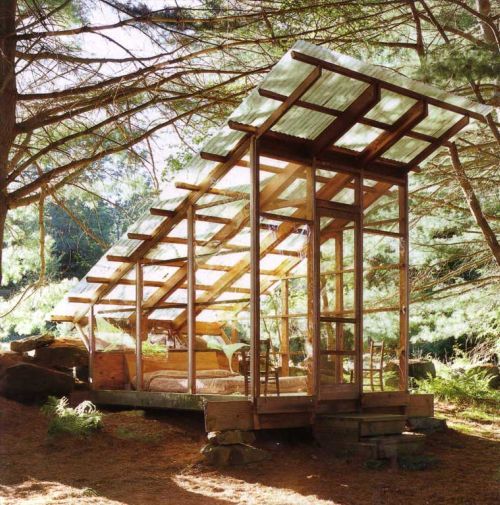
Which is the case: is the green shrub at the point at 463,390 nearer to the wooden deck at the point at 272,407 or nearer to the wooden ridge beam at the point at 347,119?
the wooden deck at the point at 272,407

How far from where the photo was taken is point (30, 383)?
1070 cm

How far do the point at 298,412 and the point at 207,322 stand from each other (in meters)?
4.42

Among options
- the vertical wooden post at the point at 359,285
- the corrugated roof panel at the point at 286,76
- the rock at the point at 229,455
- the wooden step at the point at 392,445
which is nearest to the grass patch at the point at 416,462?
the wooden step at the point at 392,445

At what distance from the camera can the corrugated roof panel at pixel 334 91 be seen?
808 cm

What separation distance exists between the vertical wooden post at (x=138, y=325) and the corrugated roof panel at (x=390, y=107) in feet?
12.7

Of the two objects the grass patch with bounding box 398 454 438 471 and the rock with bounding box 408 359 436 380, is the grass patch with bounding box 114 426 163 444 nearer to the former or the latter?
the grass patch with bounding box 398 454 438 471

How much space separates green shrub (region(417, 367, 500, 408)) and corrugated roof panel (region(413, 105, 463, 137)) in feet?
18.0

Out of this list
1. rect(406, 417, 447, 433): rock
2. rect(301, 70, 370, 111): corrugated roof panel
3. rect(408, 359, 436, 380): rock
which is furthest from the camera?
rect(408, 359, 436, 380): rock

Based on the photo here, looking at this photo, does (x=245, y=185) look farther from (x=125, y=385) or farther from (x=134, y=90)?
(x=125, y=385)

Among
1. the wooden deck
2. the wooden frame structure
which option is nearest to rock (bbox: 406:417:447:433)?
the wooden deck

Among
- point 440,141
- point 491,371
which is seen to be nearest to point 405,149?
point 440,141

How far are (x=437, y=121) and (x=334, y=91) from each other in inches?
70.1

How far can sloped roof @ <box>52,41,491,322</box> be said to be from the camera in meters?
8.04

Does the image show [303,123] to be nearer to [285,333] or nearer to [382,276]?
[285,333]
